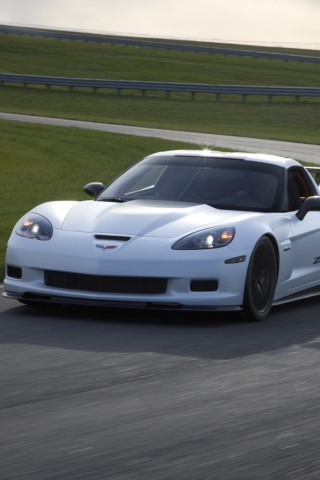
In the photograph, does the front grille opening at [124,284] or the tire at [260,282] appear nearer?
the front grille opening at [124,284]

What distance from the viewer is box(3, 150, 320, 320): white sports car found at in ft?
24.7

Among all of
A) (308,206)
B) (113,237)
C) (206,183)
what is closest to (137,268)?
(113,237)

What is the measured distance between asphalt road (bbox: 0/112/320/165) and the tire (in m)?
17.3

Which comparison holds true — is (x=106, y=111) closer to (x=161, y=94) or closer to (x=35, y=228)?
(x=161, y=94)

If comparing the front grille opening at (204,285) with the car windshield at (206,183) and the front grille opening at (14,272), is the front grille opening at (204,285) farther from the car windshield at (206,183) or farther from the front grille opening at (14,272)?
the front grille opening at (14,272)

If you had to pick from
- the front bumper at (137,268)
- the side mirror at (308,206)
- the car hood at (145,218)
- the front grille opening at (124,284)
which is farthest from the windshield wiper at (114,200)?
the side mirror at (308,206)

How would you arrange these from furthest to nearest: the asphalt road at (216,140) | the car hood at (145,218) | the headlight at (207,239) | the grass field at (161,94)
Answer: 1. the grass field at (161,94)
2. the asphalt road at (216,140)
3. the car hood at (145,218)
4. the headlight at (207,239)

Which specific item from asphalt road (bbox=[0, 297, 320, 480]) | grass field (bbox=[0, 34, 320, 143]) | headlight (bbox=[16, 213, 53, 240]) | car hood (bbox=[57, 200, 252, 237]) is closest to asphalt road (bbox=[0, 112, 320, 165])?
grass field (bbox=[0, 34, 320, 143])

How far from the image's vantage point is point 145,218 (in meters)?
7.89

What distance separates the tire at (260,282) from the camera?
7.78 metres

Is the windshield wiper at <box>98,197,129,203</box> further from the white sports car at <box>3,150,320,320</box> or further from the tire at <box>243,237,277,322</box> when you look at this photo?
the tire at <box>243,237,277,322</box>

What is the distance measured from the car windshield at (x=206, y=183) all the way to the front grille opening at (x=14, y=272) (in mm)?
1201

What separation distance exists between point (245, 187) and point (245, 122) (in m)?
31.7

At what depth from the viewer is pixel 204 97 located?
1929 inches
